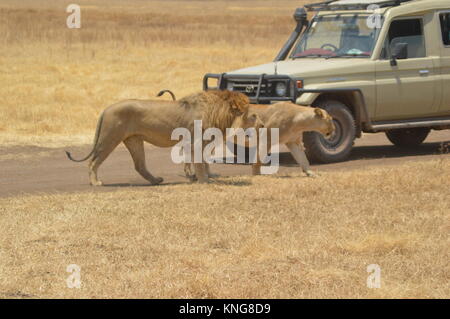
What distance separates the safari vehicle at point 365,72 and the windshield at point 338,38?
0.01 m

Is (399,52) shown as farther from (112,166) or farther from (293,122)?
(112,166)

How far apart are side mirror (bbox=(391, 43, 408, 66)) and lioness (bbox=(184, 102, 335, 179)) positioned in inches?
66.8

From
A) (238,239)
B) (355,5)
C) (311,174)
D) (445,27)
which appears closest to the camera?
(238,239)

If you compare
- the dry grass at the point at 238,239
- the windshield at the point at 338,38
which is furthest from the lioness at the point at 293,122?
the windshield at the point at 338,38

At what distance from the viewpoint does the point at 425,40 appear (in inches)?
542

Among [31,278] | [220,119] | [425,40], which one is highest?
[425,40]

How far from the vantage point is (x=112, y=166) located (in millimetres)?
13328

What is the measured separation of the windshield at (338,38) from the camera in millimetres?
13570

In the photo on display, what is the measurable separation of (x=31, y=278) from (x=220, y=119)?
4613 mm

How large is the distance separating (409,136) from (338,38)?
7.75 feet

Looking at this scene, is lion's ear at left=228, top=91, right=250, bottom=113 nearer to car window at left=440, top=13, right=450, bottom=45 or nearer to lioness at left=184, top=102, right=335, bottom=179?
lioness at left=184, top=102, right=335, bottom=179

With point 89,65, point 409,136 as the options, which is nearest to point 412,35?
point 409,136

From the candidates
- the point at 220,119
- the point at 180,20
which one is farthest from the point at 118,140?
the point at 180,20
